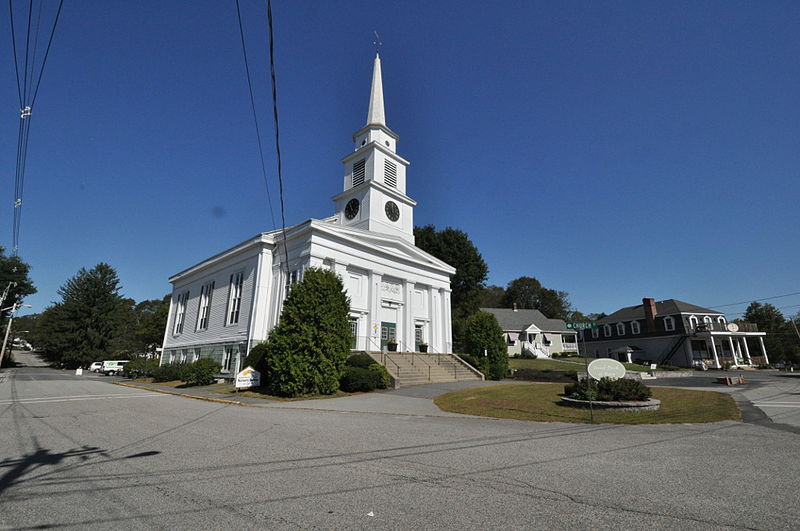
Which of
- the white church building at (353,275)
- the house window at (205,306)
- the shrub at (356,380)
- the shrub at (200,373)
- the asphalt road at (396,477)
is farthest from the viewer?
the house window at (205,306)

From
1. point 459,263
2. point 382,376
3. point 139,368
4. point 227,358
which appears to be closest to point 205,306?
point 227,358

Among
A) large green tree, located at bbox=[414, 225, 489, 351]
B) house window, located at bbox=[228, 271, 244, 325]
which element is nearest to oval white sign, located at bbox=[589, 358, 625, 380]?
house window, located at bbox=[228, 271, 244, 325]

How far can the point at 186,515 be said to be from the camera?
3.81 metres

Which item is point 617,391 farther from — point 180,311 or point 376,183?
point 180,311

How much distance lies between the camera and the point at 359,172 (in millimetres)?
34719

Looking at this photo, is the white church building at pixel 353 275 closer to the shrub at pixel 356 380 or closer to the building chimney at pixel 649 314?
the shrub at pixel 356 380

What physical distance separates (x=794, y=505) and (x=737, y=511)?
0.85 m

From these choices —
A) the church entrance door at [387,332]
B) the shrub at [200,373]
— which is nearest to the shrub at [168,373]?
the shrub at [200,373]

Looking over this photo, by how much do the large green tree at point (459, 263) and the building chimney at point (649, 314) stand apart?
21.4 metres

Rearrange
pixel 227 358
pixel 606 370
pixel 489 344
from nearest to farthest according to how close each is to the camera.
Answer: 1. pixel 606 370
2. pixel 227 358
3. pixel 489 344

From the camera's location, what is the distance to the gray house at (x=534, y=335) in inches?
2016

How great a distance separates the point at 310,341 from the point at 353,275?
37.0 ft

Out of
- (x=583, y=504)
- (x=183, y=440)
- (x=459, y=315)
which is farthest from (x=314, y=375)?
(x=459, y=315)

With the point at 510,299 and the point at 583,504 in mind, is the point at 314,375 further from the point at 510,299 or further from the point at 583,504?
the point at 510,299
